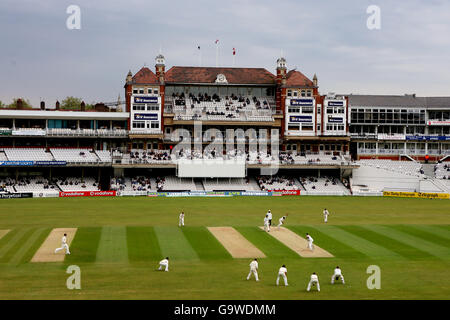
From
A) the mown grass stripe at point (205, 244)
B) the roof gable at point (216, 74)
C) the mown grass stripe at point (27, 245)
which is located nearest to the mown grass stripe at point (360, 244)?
the mown grass stripe at point (205, 244)

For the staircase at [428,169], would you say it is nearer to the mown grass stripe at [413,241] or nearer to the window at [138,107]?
the window at [138,107]

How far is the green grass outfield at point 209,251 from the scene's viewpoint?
22.5 metres

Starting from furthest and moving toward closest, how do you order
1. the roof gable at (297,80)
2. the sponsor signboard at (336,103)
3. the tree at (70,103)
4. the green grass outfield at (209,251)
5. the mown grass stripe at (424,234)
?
the tree at (70,103), the roof gable at (297,80), the sponsor signboard at (336,103), the mown grass stripe at (424,234), the green grass outfield at (209,251)

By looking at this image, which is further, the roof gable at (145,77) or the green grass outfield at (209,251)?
the roof gable at (145,77)

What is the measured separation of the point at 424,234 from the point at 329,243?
779cm

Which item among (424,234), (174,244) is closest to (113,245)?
(174,244)

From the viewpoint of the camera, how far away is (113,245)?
107 feet

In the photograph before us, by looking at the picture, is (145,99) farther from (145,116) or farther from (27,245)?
(27,245)

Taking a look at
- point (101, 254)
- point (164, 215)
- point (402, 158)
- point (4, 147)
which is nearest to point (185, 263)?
point (101, 254)

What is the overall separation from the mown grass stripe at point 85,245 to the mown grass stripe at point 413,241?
61.1 ft

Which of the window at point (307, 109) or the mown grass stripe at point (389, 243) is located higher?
the window at point (307, 109)

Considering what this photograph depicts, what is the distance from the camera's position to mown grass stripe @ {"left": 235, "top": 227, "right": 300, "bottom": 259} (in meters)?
30.6

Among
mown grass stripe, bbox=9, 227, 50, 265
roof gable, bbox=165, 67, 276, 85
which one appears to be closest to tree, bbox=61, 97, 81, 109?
roof gable, bbox=165, 67, 276, 85

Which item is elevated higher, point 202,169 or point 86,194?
point 202,169
